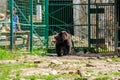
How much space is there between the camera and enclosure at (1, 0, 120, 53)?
58.5ft

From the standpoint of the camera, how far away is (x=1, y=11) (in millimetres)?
23000

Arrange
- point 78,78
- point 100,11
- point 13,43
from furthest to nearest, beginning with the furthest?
point 100,11 < point 13,43 < point 78,78

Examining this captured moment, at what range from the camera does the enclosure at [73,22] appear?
58.5 ft

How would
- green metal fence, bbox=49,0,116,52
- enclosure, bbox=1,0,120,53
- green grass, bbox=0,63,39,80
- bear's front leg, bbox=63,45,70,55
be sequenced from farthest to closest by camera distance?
green metal fence, bbox=49,0,116,52 < enclosure, bbox=1,0,120,53 < bear's front leg, bbox=63,45,70,55 < green grass, bbox=0,63,39,80

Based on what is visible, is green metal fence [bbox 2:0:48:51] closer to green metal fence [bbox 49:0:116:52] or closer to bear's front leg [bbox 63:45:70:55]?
green metal fence [bbox 49:0:116:52]

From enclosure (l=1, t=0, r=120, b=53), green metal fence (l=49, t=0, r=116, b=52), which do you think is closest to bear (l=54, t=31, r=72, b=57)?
enclosure (l=1, t=0, r=120, b=53)

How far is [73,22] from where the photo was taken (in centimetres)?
2220

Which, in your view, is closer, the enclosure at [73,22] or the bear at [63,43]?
the bear at [63,43]

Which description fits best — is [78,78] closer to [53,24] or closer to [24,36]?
[24,36]

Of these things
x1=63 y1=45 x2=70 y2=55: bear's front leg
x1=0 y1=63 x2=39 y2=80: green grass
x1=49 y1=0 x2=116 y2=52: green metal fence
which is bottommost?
x1=63 y1=45 x2=70 y2=55: bear's front leg

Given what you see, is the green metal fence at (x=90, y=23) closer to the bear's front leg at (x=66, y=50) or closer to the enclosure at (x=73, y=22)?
the enclosure at (x=73, y=22)

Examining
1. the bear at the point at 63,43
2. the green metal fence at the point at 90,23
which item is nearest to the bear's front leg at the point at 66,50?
the bear at the point at 63,43

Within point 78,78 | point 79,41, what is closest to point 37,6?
point 79,41

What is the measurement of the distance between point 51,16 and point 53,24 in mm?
398
